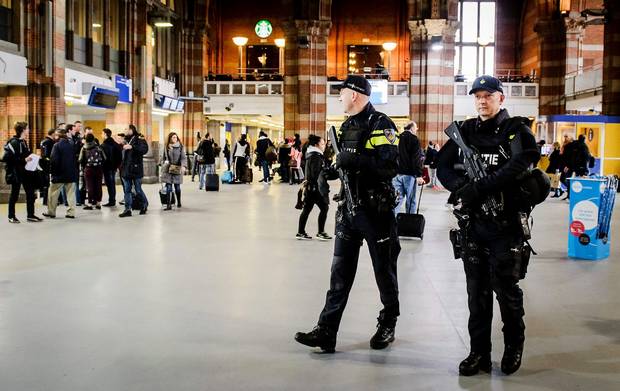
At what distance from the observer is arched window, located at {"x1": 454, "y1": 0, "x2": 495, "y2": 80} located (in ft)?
154

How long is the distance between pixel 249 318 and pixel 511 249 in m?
2.45

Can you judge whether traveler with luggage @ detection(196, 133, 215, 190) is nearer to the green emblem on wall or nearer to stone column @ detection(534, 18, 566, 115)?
stone column @ detection(534, 18, 566, 115)

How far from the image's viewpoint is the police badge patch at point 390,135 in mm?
5332

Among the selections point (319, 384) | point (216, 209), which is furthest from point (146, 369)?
point (216, 209)

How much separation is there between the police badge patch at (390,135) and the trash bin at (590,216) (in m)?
5.33

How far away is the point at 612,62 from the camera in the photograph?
92.0 feet

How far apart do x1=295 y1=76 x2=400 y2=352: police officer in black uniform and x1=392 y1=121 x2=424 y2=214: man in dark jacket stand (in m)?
5.76

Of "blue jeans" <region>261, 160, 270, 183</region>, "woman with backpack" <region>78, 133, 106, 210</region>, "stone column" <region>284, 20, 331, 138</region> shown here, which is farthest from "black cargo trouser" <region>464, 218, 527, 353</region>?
"stone column" <region>284, 20, 331, 138</region>

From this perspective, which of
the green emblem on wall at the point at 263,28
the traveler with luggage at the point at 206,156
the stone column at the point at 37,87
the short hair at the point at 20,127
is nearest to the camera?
the short hair at the point at 20,127

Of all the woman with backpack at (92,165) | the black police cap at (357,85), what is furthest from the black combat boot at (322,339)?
the woman with backpack at (92,165)

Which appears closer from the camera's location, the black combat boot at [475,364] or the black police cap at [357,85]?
the black combat boot at [475,364]

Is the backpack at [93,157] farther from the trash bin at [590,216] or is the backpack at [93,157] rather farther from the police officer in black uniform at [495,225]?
the police officer in black uniform at [495,225]

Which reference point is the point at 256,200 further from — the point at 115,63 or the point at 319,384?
the point at 319,384

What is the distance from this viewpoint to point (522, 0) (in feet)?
152
